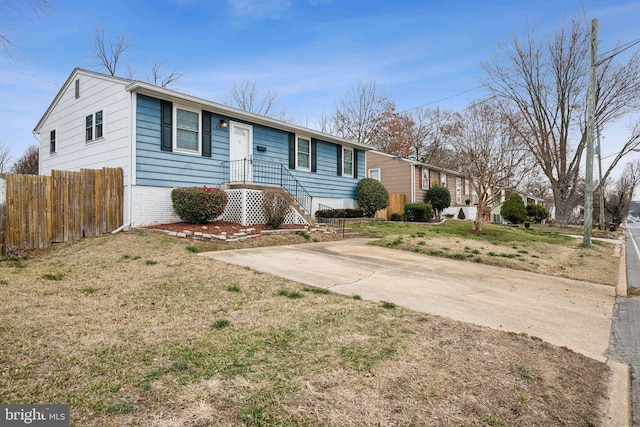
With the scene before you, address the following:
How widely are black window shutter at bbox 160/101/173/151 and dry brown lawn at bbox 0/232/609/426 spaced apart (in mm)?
6598

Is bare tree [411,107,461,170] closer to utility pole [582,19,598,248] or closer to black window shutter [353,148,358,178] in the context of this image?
black window shutter [353,148,358,178]

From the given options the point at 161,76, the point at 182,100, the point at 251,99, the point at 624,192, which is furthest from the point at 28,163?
the point at 624,192

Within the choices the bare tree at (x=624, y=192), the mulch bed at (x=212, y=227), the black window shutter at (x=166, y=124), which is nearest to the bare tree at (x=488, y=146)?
the mulch bed at (x=212, y=227)

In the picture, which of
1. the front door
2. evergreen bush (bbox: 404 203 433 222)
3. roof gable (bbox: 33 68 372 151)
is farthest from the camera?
evergreen bush (bbox: 404 203 433 222)

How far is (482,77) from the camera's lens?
60.5 feet

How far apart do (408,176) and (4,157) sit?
31.4m

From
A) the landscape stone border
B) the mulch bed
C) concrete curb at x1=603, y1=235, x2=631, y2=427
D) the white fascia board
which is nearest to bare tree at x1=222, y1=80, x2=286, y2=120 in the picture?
the white fascia board

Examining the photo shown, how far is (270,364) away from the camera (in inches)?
101

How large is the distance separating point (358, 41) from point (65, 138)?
12127 mm

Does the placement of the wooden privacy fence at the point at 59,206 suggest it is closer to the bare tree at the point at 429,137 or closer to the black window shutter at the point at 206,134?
the black window shutter at the point at 206,134

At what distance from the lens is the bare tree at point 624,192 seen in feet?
141

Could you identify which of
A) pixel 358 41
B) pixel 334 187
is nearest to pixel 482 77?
pixel 358 41

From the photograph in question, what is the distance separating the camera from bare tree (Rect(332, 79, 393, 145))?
97.8ft

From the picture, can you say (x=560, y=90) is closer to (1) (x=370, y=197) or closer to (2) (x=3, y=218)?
(1) (x=370, y=197)
